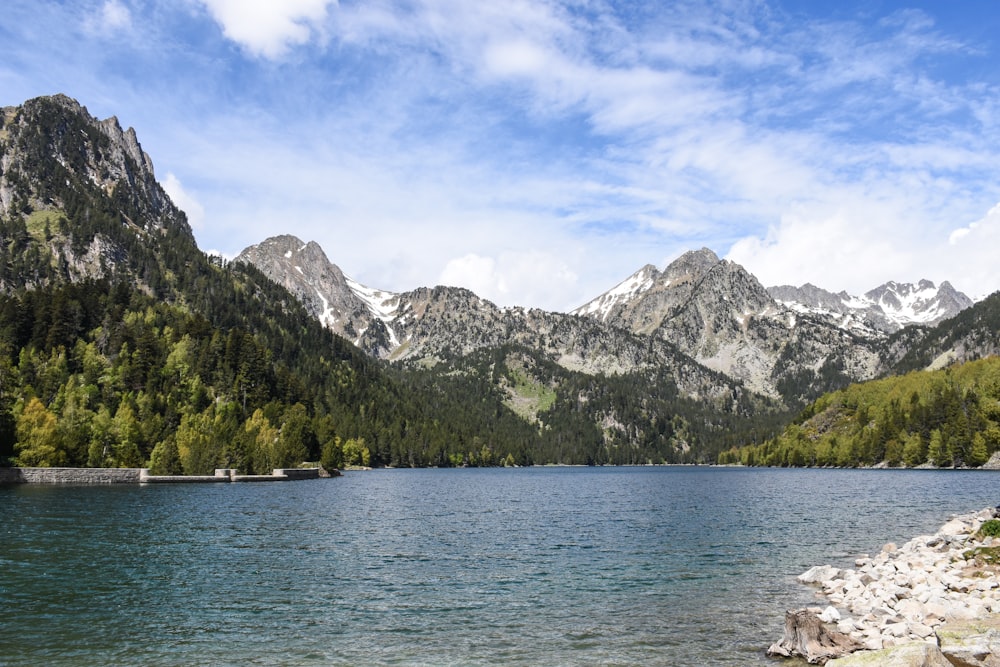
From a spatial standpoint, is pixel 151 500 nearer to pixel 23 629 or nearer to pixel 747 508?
pixel 23 629

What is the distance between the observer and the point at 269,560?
52469 mm

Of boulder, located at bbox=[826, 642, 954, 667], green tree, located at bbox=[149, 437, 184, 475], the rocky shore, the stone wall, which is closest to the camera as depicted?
boulder, located at bbox=[826, 642, 954, 667]

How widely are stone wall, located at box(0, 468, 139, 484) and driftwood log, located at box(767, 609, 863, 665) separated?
138 meters

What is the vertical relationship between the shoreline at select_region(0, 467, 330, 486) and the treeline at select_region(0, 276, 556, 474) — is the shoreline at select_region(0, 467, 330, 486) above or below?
below

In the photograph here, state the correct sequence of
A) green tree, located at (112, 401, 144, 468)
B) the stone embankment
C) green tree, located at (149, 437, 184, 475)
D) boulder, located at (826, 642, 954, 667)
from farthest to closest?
green tree, located at (112, 401, 144, 468) < green tree, located at (149, 437, 184, 475) < the stone embankment < boulder, located at (826, 642, 954, 667)

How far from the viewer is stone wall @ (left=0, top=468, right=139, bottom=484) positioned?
127 meters

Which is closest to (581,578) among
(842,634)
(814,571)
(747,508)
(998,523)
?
(814,571)

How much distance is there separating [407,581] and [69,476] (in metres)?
114

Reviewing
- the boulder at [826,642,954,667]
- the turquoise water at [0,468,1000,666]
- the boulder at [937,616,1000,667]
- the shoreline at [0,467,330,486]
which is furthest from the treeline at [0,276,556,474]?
the boulder at [826,642,954,667]

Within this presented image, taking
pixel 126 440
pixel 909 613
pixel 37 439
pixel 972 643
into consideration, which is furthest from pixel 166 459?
pixel 972 643

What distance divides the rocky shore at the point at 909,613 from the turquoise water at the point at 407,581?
7.92ft

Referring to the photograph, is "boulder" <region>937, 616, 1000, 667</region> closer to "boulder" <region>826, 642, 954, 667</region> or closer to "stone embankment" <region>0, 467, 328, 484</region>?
"boulder" <region>826, 642, 954, 667</region>

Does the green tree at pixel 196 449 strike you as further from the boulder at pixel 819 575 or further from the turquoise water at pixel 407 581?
the boulder at pixel 819 575

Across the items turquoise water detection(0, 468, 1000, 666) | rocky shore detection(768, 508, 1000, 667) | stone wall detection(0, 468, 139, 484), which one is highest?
stone wall detection(0, 468, 139, 484)
